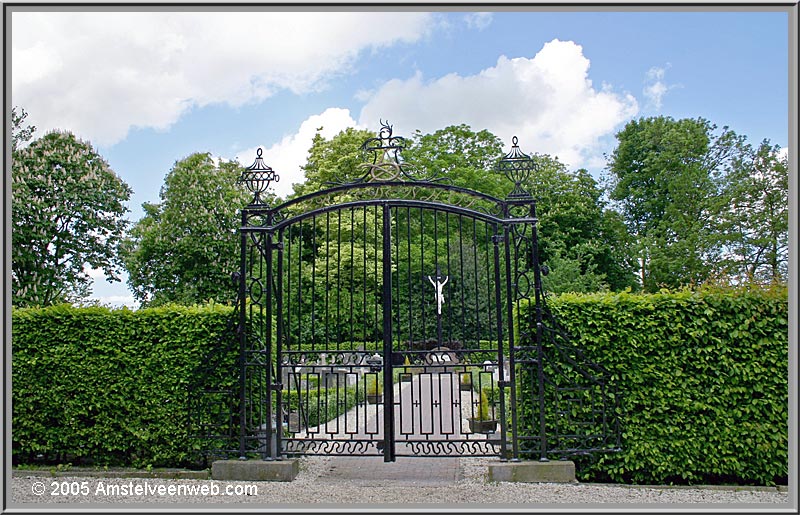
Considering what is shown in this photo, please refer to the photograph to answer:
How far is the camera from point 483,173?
23.8 m

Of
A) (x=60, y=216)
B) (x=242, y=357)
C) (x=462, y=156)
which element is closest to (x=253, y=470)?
(x=242, y=357)

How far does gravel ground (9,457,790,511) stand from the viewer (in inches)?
225

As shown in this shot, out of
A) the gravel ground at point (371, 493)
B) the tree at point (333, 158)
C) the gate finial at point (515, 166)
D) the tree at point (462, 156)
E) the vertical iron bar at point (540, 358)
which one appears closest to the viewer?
the gravel ground at point (371, 493)

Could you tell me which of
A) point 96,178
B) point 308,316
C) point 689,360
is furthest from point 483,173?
point 689,360

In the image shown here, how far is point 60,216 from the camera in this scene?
15242 mm

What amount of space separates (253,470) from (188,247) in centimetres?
1201

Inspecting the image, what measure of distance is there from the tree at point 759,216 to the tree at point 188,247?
58.0 ft

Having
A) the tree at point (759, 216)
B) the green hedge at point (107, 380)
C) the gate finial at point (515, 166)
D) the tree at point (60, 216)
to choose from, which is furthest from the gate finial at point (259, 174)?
the tree at point (759, 216)

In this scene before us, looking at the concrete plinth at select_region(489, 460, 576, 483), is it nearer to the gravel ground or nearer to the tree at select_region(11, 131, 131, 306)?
the gravel ground

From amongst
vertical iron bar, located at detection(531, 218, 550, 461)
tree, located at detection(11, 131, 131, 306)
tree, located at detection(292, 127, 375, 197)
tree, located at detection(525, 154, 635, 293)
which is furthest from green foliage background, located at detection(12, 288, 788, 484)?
tree, located at detection(525, 154, 635, 293)

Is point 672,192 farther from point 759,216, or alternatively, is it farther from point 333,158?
point 333,158

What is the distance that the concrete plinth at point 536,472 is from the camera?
20.4 ft

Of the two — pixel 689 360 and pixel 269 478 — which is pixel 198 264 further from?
pixel 689 360

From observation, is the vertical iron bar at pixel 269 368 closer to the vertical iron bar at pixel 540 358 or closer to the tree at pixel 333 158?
the vertical iron bar at pixel 540 358
